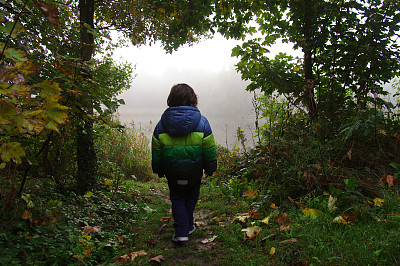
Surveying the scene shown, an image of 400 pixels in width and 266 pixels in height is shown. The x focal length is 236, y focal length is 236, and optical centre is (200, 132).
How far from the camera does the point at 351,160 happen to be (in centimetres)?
331

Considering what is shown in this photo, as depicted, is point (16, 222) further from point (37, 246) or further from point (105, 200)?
point (105, 200)

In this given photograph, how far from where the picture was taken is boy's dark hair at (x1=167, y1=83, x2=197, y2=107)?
2890 mm

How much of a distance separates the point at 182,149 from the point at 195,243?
3.59ft

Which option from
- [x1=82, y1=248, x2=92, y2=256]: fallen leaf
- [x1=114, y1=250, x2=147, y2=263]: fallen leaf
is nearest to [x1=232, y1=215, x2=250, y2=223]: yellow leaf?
[x1=114, y1=250, x2=147, y2=263]: fallen leaf

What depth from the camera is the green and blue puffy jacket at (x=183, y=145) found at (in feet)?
8.82

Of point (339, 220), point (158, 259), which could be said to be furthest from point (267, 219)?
point (158, 259)

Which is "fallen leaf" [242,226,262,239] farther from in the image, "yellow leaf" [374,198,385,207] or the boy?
"yellow leaf" [374,198,385,207]

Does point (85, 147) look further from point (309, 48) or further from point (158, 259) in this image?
point (309, 48)

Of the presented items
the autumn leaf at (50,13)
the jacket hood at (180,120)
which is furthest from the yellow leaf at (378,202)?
the autumn leaf at (50,13)

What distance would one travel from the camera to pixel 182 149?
8.91ft

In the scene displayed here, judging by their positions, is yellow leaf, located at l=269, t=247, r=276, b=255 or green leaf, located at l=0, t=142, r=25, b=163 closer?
green leaf, located at l=0, t=142, r=25, b=163

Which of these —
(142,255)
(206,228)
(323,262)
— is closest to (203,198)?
(206,228)

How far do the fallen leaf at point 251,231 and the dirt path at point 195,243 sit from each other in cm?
38

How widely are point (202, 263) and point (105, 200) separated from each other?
190 centimetres
